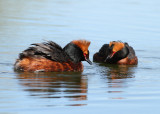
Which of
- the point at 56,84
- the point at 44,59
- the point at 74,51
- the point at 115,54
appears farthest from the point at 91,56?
the point at 56,84

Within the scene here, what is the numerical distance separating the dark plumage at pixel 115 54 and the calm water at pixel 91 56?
1.46 ft

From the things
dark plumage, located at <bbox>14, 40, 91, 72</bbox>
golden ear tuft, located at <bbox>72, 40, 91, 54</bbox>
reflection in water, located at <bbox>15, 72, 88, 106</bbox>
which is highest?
golden ear tuft, located at <bbox>72, 40, 91, 54</bbox>

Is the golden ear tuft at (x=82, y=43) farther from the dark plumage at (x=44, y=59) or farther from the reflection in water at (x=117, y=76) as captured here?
the reflection in water at (x=117, y=76)

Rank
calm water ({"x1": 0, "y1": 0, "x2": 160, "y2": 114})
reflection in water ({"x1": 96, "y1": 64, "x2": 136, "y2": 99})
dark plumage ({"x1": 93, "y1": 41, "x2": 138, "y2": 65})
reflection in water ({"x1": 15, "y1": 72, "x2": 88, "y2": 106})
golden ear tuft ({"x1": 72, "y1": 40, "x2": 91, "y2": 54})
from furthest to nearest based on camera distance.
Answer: dark plumage ({"x1": 93, "y1": 41, "x2": 138, "y2": 65}) < golden ear tuft ({"x1": 72, "y1": 40, "x2": 91, "y2": 54}) < reflection in water ({"x1": 96, "y1": 64, "x2": 136, "y2": 99}) < reflection in water ({"x1": 15, "y1": 72, "x2": 88, "y2": 106}) < calm water ({"x1": 0, "y1": 0, "x2": 160, "y2": 114})

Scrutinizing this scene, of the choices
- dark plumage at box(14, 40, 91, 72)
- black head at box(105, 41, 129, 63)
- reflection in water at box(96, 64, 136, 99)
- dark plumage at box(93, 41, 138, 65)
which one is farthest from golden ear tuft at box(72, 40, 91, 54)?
black head at box(105, 41, 129, 63)

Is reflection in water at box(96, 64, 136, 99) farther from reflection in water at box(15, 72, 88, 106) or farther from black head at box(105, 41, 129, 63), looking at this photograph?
reflection in water at box(15, 72, 88, 106)

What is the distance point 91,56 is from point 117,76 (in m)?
3.27

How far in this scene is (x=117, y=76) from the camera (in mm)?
14312

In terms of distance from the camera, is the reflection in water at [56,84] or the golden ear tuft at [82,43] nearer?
the reflection in water at [56,84]

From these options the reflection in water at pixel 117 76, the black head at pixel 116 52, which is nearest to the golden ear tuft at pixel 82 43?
the reflection in water at pixel 117 76

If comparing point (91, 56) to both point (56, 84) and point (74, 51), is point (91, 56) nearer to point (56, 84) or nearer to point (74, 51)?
point (74, 51)

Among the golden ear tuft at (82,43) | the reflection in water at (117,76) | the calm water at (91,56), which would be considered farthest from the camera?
the golden ear tuft at (82,43)

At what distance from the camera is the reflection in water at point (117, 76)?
11859mm

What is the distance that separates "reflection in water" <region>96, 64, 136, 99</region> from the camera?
1186 centimetres
